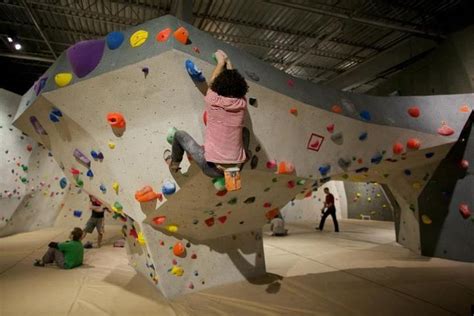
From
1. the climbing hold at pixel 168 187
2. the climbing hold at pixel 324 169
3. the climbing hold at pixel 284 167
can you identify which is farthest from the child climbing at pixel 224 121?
the climbing hold at pixel 324 169

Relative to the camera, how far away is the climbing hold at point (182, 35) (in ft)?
8.08

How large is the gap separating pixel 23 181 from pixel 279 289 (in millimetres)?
6865

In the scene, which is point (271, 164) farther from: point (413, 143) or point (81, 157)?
point (413, 143)

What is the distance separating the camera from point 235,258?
3.92 m

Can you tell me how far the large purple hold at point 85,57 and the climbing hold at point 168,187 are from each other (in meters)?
1.16

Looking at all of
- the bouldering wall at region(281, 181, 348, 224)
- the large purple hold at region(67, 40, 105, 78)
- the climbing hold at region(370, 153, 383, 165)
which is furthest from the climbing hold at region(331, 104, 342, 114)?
the bouldering wall at region(281, 181, 348, 224)

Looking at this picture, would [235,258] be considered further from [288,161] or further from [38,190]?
[38,190]

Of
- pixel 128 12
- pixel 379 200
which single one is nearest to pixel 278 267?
pixel 128 12

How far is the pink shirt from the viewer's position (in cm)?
226

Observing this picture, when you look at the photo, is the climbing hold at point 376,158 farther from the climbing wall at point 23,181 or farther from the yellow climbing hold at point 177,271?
the climbing wall at point 23,181

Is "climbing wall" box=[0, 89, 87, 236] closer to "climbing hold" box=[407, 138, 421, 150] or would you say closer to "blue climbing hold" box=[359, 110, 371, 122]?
"blue climbing hold" box=[359, 110, 371, 122]

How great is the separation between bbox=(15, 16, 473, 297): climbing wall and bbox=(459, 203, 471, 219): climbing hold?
42.9 inches

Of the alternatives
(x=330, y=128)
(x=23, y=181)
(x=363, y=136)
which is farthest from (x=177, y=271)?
(x=23, y=181)

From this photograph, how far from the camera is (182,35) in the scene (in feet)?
8.15
